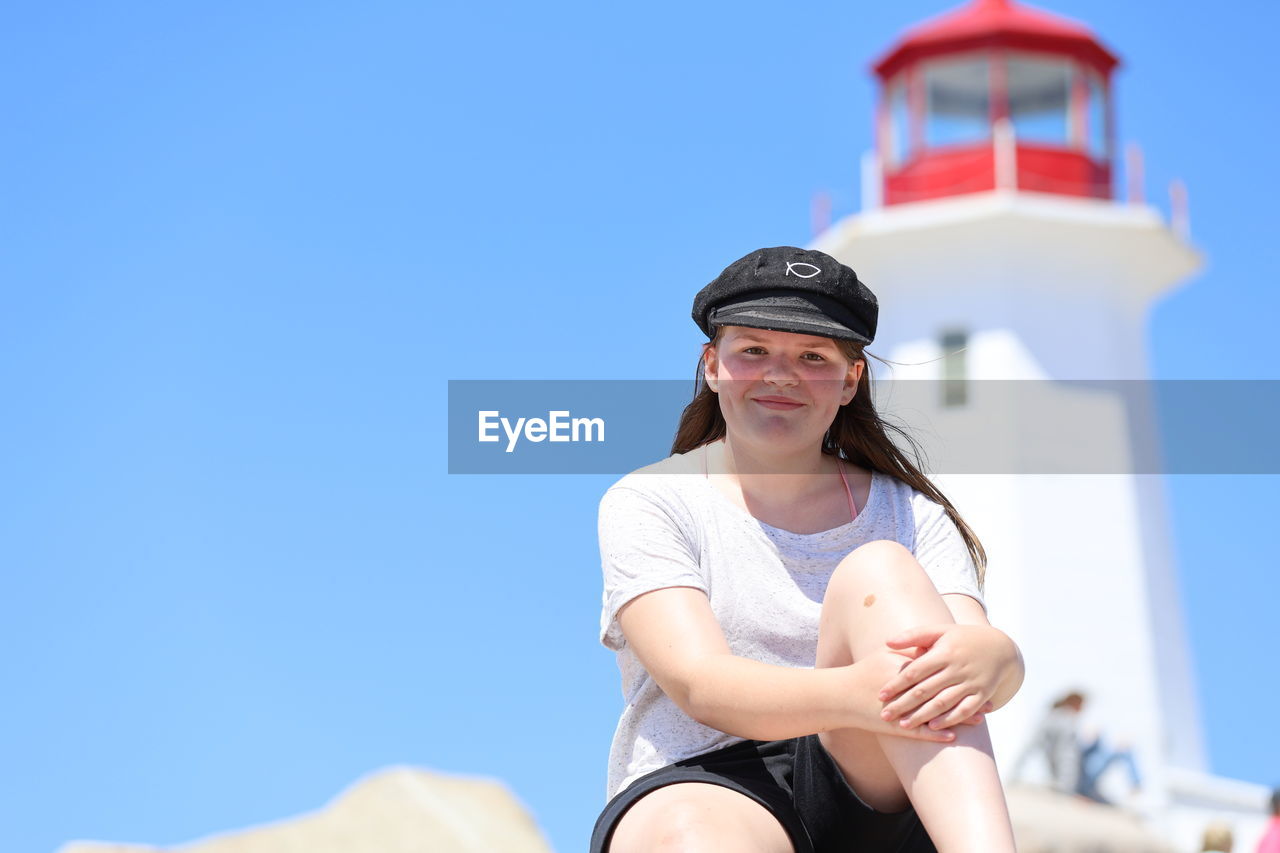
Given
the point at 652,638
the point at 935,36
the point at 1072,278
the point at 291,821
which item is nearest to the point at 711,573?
the point at 652,638

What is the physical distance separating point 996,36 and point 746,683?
18.9 metres

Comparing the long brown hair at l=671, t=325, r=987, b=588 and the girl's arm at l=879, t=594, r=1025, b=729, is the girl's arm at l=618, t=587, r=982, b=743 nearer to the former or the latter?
the girl's arm at l=879, t=594, r=1025, b=729

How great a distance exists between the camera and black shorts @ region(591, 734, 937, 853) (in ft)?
9.45

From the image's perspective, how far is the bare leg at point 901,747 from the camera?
8.71 feet

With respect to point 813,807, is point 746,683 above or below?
above

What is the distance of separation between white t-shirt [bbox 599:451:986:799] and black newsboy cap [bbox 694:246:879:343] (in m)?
0.38

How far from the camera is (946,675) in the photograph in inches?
106

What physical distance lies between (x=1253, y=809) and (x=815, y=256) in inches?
525

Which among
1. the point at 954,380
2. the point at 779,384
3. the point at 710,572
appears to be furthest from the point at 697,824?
the point at 954,380

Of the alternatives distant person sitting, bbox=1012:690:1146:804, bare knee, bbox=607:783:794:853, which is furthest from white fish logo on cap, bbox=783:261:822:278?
distant person sitting, bbox=1012:690:1146:804

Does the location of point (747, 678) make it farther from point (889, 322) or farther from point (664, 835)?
point (889, 322)

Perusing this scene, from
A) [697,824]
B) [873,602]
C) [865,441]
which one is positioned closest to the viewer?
[697,824]

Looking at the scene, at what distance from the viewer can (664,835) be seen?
2686 millimetres

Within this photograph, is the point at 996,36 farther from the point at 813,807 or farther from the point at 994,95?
the point at 813,807
